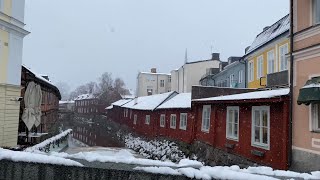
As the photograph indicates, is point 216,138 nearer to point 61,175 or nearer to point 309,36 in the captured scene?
point 309,36

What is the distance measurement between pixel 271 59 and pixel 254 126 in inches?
439

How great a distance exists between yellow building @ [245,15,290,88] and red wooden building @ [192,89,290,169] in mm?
4844

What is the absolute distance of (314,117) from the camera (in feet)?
31.1

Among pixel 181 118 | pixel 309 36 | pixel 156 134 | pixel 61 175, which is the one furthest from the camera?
pixel 156 134

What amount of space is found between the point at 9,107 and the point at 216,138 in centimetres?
976

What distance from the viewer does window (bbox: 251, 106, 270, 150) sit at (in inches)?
453

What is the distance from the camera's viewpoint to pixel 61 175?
3869mm

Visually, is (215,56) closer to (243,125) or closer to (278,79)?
(278,79)

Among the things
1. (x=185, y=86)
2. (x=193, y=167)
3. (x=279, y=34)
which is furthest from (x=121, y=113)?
(x=193, y=167)

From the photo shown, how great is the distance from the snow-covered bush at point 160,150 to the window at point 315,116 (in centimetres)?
1033

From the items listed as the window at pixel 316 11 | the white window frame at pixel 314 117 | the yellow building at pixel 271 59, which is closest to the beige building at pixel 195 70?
the yellow building at pixel 271 59

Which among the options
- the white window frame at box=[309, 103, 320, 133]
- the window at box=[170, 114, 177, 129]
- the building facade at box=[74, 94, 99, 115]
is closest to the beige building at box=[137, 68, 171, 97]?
the building facade at box=[74, 94, 99, 115]

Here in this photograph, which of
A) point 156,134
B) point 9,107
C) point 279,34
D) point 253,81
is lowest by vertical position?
point 156,134

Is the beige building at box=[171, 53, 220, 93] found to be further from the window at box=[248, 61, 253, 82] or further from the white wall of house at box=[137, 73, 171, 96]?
the white wall of house at box=[137, 73, 171, 96]
